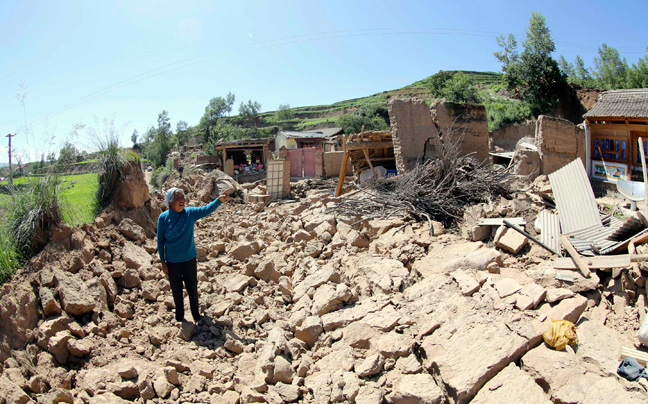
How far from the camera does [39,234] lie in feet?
12.2

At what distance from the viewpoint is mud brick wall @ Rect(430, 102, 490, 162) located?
9.27 metres

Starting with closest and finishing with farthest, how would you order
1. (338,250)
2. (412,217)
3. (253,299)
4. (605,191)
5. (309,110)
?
1. (253,299)
2. (338,250)
3. (412,217)
4. (605,191)
5. (309,110)

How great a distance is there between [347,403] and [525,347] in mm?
1390

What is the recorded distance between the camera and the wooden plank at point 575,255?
3580 mm

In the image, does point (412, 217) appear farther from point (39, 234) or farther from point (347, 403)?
point (39, 234)

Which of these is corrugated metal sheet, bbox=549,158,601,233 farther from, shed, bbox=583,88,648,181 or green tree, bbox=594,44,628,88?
green tree, bbox=594,44,628,88

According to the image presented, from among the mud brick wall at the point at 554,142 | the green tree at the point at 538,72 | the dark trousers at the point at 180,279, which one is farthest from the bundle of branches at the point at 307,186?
the green tree at the point at 538,72

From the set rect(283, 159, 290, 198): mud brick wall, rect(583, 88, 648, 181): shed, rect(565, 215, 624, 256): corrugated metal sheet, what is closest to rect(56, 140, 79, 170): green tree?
rect(565, 215, 624, 256): corrugated metal sheet

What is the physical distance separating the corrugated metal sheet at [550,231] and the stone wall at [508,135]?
66.4 ft

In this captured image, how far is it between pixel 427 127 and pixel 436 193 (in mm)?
3238

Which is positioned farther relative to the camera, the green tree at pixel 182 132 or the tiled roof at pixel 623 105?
the green tree at pixel 182 132

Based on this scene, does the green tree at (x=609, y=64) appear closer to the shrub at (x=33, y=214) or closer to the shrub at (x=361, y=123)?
the shrub at (x=361, y=123)

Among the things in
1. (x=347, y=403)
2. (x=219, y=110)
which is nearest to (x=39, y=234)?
(x=347, y=403)

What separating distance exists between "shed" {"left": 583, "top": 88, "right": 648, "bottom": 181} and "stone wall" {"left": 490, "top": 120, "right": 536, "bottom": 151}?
11246 mm
